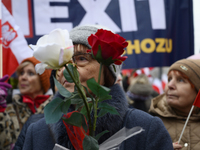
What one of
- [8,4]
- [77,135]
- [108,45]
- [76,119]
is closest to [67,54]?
[108,45]

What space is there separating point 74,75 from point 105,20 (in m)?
2.67

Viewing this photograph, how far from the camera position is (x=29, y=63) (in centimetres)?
374

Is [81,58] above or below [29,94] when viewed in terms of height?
above

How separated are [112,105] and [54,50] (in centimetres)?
73

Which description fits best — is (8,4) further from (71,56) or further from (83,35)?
(71,56)

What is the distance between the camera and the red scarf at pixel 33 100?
11.9ft

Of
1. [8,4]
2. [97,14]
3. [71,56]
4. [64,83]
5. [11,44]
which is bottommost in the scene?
[64,83]

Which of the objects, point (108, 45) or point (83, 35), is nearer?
point (108, 45)

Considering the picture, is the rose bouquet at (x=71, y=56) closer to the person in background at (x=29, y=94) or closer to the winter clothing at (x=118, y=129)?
the winter clothing at (x=118, y=129)

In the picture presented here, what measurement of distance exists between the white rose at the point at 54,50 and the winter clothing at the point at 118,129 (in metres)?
0.61

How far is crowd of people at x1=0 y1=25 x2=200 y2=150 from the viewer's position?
4.95 ft

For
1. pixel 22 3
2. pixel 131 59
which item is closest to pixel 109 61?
pixel 131 59

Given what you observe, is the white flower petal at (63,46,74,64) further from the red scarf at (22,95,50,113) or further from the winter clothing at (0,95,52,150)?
the red scarf at (22,95,50,113)

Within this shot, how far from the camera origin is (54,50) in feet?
2.99
